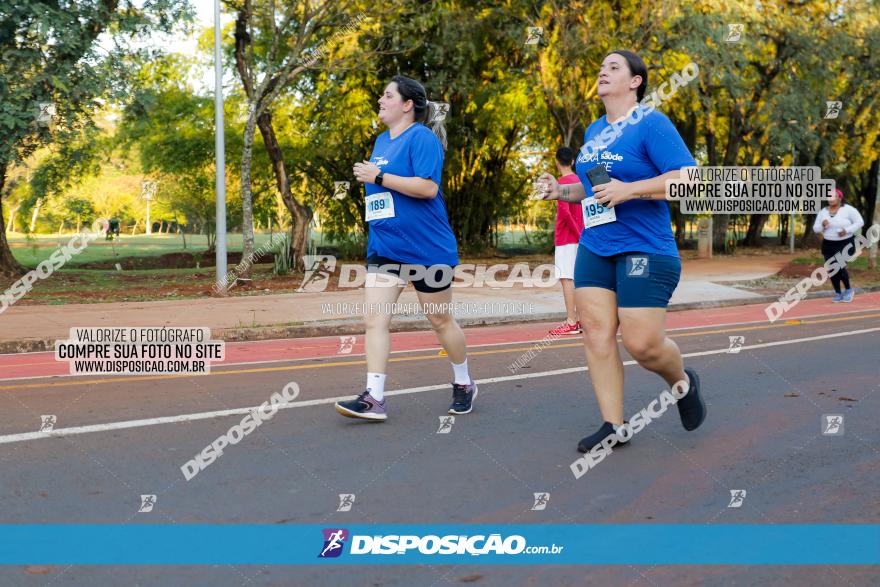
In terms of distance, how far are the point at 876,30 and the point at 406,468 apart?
2804cm

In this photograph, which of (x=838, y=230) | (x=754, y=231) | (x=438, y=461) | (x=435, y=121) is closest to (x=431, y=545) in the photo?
(x=438, y=461)

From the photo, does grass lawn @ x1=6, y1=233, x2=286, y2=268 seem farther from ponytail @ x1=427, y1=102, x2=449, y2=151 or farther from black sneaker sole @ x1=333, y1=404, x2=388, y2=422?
black sneaker sole @ x1=333, y1=404, x2=388, y2=422

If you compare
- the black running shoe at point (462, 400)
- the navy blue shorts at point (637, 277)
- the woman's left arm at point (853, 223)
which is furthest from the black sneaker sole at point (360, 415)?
the woman's left arm at point (853, 223)

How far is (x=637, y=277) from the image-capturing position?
4.86 meters

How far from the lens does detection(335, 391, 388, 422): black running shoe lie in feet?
18.9

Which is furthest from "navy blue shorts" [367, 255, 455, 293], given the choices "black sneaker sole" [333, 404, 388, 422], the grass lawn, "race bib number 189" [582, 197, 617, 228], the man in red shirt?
the grass lawn

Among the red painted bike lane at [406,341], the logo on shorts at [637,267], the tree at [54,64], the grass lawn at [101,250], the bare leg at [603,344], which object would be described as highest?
the tree at [54,64]

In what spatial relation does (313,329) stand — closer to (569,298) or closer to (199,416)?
(569,298)

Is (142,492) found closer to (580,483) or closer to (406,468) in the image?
(406,468)

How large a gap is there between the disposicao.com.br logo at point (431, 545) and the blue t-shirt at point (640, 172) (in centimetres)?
180

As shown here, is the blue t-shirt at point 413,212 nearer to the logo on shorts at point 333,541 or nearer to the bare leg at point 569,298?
the logo on shorts at point 333,541

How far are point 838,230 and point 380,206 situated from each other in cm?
1135

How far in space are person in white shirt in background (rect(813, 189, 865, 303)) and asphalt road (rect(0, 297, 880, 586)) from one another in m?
7.25

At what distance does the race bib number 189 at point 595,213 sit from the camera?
16.2 ft
